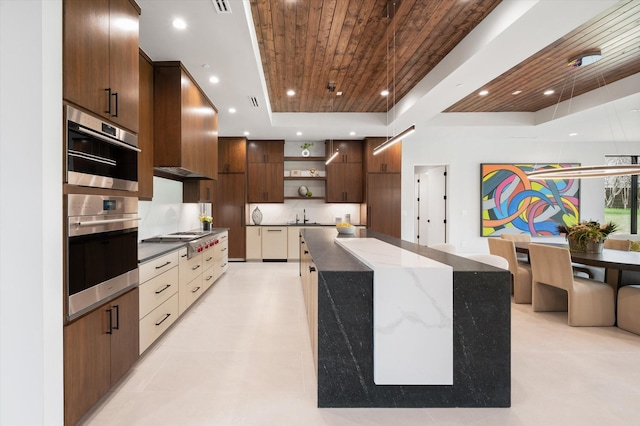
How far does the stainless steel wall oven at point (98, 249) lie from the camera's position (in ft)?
5.71

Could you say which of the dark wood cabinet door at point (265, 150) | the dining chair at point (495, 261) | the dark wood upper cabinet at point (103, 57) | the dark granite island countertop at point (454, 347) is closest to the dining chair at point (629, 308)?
the dining chair at point (495, 261)

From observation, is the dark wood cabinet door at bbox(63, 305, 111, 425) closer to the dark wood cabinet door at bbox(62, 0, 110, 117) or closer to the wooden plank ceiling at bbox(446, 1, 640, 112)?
the dark wood cabinet door at bbox(62, 0, 110, 117)

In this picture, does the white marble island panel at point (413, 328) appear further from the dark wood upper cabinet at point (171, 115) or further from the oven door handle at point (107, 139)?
the dark wood upper cabinet at point (171, 115)

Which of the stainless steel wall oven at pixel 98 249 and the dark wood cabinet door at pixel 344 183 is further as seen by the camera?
the dark wood cabinet door at pixel 344 183

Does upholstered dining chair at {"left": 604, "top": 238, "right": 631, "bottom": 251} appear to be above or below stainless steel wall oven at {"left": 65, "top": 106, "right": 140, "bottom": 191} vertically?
below

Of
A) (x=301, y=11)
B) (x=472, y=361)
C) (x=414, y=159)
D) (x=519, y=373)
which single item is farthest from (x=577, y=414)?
(x=414, y=159)

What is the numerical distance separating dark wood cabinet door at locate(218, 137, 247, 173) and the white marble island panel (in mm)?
5760

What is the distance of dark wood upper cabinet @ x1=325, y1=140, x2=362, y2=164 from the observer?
7.33 m

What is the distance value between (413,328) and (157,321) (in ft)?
7.12

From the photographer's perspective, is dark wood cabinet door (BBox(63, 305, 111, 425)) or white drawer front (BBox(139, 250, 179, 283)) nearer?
dark wood cabinet door (BBox(63, 305, 111, 425))

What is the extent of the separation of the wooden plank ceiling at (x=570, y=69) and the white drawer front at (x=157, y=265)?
443 cm

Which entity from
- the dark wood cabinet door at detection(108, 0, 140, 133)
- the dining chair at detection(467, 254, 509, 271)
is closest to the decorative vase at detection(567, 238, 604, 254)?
the dining chair at detection(467, 254, 509, 271)

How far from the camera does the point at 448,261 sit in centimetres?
237

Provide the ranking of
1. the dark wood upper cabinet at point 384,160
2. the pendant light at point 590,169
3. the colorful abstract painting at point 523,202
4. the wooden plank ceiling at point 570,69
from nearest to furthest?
the wooden plank ceiling at point 570,69 → the pendant light at point 590,169 → the dark wood upper cabinet at point 384,160 → the colorful abstract painting at point 523,202
